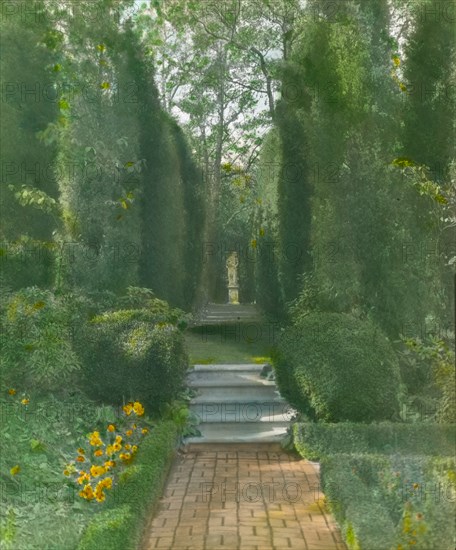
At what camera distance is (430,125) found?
1295 cm

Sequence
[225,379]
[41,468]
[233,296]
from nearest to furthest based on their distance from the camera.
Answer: [41,468] → [225,379] → [233,296]

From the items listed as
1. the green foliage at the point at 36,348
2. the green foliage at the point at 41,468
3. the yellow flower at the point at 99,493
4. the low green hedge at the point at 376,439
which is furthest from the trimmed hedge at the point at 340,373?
the yellow flower at the point at 99,493

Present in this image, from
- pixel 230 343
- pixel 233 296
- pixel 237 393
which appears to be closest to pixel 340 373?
pixel 237 393

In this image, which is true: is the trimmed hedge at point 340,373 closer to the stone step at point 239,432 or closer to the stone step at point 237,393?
the stone step at point 239,432

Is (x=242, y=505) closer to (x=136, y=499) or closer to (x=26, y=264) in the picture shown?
(x=136, y=499)

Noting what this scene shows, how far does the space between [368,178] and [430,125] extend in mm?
2218

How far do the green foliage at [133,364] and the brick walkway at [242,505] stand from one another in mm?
883

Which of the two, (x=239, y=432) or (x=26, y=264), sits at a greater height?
(x=26, y=264)

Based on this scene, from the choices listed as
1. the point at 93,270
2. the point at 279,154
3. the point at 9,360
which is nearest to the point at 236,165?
the point at 279,154

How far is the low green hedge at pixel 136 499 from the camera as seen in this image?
5.55 metres

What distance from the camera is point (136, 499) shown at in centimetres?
661

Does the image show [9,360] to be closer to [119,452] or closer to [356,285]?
[119,452]

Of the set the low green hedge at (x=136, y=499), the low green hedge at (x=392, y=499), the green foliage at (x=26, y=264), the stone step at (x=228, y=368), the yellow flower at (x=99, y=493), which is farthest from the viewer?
the stone step at (x=228, y=368)

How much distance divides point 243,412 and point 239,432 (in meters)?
0.53
